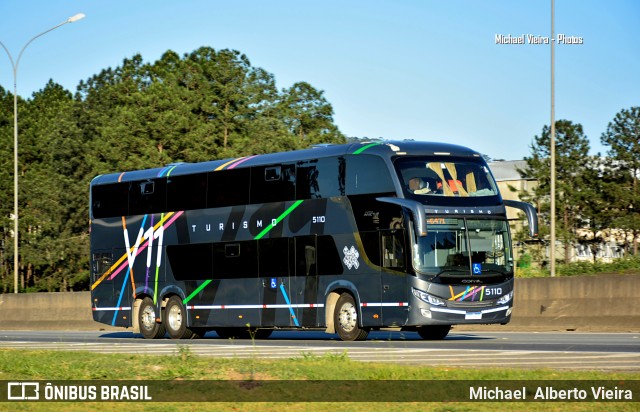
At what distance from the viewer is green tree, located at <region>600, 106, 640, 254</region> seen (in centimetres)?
6366

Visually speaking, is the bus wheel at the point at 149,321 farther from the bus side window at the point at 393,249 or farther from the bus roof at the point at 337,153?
the bus side window at the point at 393,249

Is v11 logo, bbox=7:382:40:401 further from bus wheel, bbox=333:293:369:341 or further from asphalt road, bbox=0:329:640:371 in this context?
bus wheel, bbox=333:293:369:341

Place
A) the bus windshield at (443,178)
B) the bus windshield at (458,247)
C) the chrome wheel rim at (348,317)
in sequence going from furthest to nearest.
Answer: the chrome wheel rim at (348,317), the bus windshield at (443,178), the bus windshield at (458,247)

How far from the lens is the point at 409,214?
2483 centimetres

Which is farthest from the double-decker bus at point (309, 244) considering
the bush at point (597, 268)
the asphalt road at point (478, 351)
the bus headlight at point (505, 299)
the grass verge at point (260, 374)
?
the bush at point (597, 268)

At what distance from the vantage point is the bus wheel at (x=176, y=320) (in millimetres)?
31047

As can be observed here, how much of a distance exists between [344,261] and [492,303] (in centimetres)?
335

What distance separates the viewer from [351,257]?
26500mm

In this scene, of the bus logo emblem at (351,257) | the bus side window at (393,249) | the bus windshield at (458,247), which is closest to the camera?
the bus windshield at (458,247)

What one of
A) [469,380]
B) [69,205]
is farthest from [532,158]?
[469,380]

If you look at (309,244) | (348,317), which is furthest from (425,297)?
(309,244)

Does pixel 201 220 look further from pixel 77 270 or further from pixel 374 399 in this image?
pixel 77 270

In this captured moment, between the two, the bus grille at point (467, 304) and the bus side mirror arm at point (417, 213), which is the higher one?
the bus side mirror arm at point (417, 213)

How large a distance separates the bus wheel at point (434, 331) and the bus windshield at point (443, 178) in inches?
124
